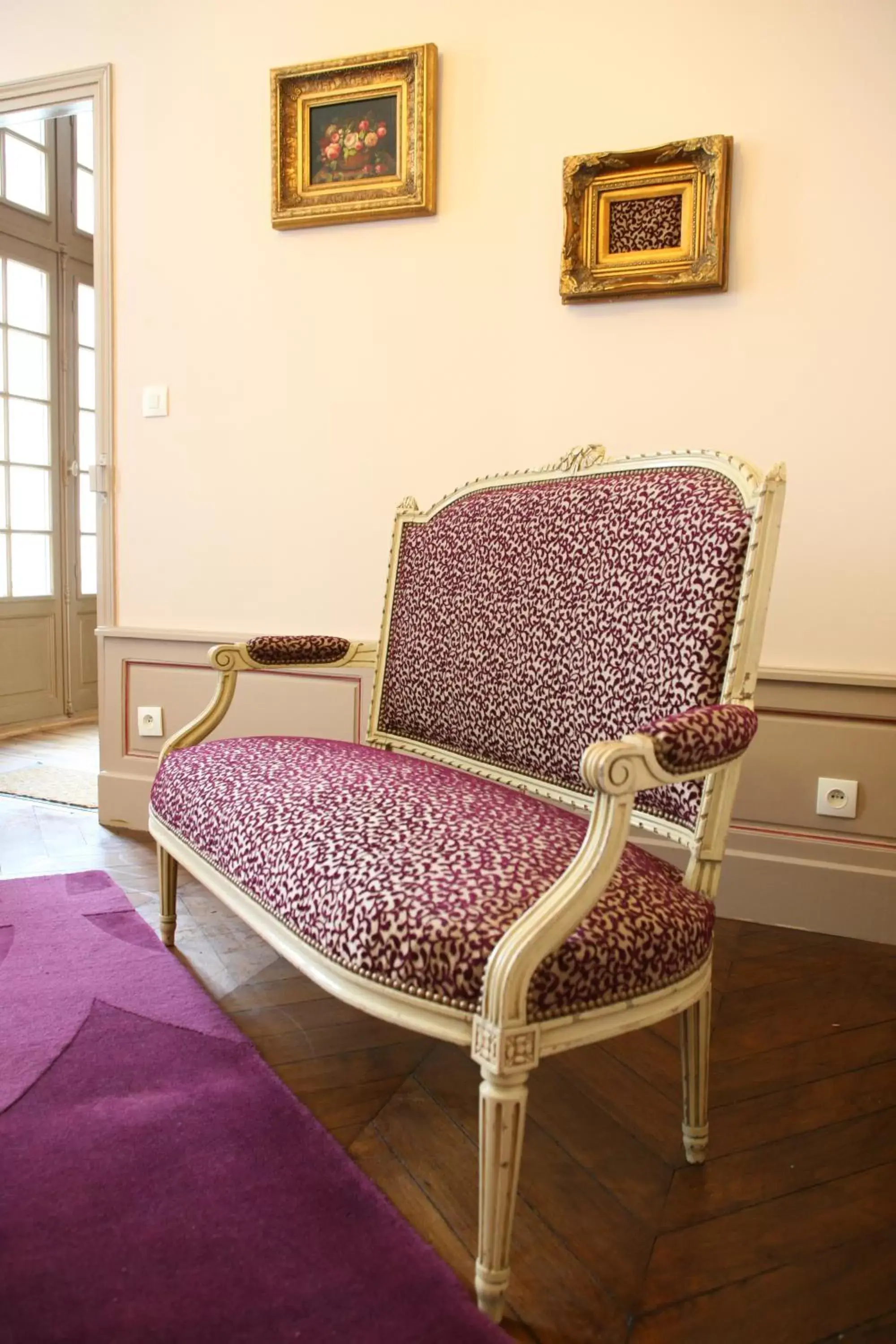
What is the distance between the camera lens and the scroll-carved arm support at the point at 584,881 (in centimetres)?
106

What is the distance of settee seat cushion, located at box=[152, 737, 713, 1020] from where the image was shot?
3.66 ft

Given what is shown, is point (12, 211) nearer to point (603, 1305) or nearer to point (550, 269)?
point (550, 269)

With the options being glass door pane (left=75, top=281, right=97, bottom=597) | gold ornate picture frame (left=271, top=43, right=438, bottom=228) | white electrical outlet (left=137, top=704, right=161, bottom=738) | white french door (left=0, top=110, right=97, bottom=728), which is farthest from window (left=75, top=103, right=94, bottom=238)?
white electrical outlet (left=137, top=704, right=161, bottom=738)

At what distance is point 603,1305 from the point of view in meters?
1.13

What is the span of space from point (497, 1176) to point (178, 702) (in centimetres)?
226

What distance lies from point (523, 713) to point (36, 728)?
385cm

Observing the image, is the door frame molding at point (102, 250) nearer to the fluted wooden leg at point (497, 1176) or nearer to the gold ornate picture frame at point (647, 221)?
the gold ornate picture frame at point (647, 221)

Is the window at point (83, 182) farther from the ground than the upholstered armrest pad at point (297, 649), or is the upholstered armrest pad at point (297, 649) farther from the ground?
the window at point (83, 182)

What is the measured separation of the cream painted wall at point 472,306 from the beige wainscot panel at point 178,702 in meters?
0.12

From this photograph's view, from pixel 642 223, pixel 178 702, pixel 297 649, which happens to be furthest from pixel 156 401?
pixel 642 223

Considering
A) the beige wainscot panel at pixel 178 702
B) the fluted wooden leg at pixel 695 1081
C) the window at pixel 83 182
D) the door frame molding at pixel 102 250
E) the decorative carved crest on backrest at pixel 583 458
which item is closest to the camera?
the fluted wooden leg at pixel 695 1081

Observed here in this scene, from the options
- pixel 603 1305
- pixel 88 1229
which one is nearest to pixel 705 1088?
pixel 603 1305

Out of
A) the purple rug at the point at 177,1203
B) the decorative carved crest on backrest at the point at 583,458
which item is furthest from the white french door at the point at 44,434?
the decorative carved crest on backrest at the point at 583,458

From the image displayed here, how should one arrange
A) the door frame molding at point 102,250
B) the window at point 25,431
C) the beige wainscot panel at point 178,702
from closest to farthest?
the beige wainscot panel at point 178,702 → the door frame molding at point 102,250 → the window at point 25,431
